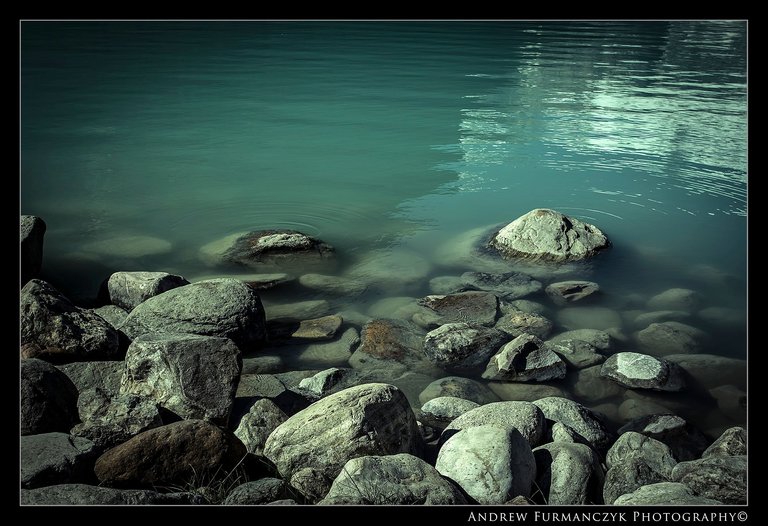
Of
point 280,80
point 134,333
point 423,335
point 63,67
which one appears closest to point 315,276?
point 423,335

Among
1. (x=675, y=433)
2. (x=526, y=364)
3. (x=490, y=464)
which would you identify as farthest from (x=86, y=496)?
(x=675, y=433)

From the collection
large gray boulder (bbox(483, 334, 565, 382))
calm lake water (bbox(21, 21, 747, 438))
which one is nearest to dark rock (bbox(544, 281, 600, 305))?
calm lake water (bbox(21, 21, 747, 438))

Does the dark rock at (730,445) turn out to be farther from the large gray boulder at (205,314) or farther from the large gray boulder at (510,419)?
the large gray boulder at (205,314)

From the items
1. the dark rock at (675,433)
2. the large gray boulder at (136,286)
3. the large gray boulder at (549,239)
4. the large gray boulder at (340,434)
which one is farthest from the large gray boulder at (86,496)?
the large gray boulder at (549,239)

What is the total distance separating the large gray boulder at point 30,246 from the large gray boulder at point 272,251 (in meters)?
1.71

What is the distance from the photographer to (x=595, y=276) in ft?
25.3

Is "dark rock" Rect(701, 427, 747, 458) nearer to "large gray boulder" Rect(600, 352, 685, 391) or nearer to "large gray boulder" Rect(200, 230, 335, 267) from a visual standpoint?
"large gray boulder" Rect(600, 352, 685, 391)

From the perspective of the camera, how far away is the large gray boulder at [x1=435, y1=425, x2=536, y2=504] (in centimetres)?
397

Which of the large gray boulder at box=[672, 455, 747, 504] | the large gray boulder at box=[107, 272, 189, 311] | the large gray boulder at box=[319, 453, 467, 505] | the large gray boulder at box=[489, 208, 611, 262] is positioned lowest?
the large gray boulder at box=[672, 455, 747, 504]

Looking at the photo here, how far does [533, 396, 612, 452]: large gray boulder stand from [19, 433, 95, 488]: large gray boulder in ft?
9.51

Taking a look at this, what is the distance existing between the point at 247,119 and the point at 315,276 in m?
8.03

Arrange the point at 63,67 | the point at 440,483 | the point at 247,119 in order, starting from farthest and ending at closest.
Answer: the point at 63,67
the point at 247,119
the point at 440,483

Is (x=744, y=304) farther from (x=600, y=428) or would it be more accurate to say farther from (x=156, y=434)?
(x=156, y=434)

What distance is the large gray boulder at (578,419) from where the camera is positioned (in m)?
4.96
